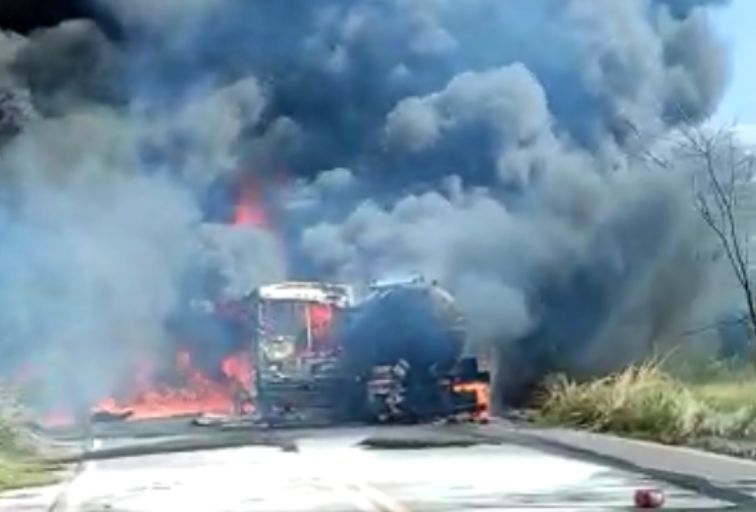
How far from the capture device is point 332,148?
28.9 feet

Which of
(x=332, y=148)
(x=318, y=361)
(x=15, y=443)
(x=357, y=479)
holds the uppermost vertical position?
(x=332, y=148)

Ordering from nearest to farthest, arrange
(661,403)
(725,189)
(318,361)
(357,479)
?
1. (357,479)
2. (318,361)
3. (725,189)
4. (661,403)

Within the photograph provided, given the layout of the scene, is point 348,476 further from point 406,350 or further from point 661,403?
point 661,403

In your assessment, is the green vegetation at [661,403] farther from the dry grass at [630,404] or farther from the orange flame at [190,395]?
the orange flame at [190,395]

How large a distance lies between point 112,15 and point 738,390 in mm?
4000

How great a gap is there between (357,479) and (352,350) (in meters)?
0.96

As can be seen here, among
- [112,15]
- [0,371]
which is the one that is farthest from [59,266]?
[112,15]

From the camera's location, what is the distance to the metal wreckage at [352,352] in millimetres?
8641

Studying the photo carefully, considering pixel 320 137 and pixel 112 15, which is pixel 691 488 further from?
pixel 112 15

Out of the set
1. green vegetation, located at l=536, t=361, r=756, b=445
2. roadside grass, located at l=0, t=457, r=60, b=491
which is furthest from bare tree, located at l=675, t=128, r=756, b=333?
roadside grass, located at l=0, t=457, r=60, b=491

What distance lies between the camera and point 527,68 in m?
8.80

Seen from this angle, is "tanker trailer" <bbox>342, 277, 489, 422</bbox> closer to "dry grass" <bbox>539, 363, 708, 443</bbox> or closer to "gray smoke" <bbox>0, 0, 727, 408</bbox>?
"gray smoke" <bbox>0, 0, 727, 408</bbox>

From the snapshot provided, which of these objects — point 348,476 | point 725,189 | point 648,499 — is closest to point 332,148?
point 348,476

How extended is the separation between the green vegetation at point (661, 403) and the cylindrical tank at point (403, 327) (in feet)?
2.55
